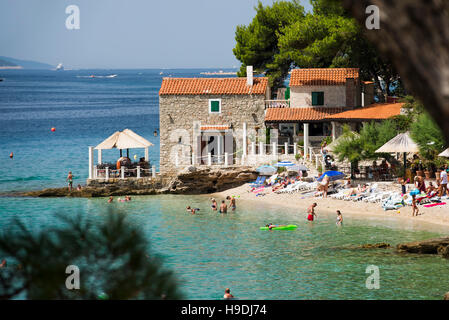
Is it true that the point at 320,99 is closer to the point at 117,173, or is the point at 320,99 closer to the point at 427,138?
the point at 427,138

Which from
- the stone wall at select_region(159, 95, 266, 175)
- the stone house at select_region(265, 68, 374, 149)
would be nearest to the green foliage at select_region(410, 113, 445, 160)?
the stone house at select_region(265, 68, 374, 149)

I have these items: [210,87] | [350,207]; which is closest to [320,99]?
[210,87]

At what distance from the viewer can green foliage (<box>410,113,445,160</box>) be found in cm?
3528

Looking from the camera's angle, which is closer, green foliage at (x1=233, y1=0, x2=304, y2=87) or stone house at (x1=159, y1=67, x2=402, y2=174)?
stone house at (x1=159, y1=67, x2=402, y2=174)

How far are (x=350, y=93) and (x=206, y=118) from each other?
946 centimetres

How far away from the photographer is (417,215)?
1278 inches

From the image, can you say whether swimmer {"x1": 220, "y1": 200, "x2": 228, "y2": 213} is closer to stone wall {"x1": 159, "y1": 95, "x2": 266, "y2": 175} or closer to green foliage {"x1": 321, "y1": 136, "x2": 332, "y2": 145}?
stone wall {"x1": 159, "y1": 95, "x2": 266, "y2": 175}

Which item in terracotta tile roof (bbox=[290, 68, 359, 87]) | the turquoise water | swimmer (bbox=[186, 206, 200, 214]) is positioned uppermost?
terracotta tile roof (bbox=[290, 68, 359, 87])

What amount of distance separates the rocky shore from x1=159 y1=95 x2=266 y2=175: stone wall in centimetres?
157

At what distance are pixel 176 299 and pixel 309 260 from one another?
2232 centimetres

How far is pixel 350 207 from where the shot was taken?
35688 millimetres
